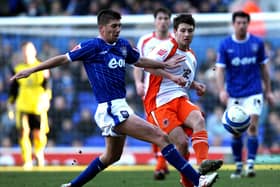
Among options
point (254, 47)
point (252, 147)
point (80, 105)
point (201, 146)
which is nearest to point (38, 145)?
point (80, 105)

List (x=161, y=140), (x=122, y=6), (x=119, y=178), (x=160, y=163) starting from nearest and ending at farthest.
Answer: (x=161, y=140)
(x=160, y=163)
(x=119, y=178)
(x=122, y=6)

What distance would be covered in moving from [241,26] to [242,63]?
0.59 meters

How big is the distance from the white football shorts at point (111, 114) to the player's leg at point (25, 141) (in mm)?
7184

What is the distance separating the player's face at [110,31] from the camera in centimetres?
1050

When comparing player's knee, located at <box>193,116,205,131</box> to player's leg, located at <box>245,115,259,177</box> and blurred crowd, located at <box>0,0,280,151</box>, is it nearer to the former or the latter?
player's leg, located at <box>245,115,259,177</box>

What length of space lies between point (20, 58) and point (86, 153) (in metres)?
2.67

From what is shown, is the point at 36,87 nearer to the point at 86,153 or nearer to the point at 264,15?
the point at 86,153

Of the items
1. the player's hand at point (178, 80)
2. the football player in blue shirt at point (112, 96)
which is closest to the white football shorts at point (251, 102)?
the player's hand at point (178, 80)

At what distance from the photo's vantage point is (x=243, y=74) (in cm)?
1438

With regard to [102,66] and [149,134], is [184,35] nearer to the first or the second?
[102,66]

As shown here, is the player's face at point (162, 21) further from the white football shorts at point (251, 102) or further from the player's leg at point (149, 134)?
the player's leg at point (149, 134)

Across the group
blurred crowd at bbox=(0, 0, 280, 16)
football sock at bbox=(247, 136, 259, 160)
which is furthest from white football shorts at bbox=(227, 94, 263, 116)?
blurred crowd at bbox=(0, 0, 280, 16)

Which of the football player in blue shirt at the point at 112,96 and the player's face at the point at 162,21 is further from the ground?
the player's face at the point at 162,21

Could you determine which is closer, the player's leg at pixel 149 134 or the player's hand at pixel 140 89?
the player's leg at pixel 149 134
